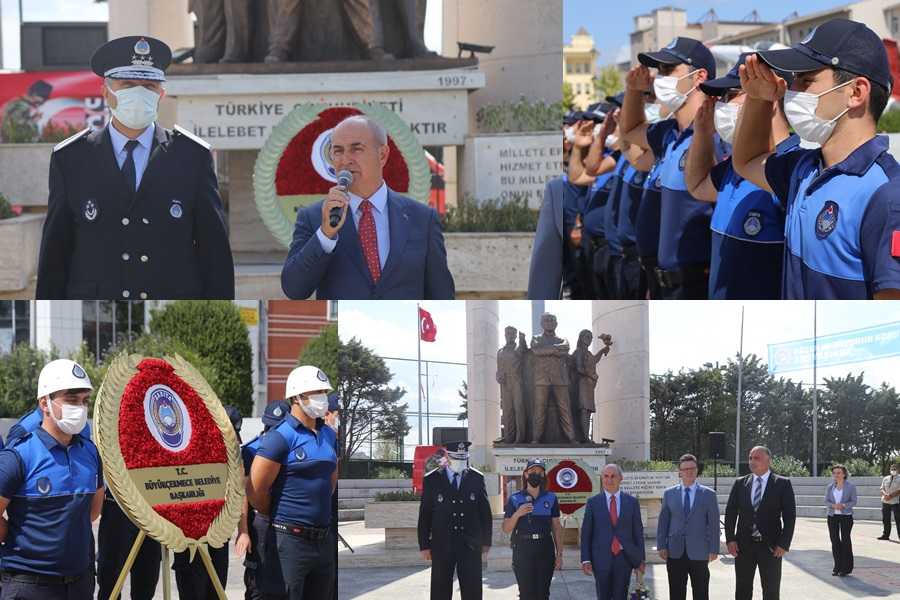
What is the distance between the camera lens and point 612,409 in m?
4.43

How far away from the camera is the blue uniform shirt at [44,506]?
427cm

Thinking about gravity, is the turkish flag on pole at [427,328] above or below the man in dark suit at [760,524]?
above

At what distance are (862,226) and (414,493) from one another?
1.88 m

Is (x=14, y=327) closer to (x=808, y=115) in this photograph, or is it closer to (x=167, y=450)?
(x=167, y=450)

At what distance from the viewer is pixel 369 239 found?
16.3 ft

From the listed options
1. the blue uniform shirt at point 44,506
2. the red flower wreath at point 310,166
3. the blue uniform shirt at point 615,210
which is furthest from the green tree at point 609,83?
the blue uniform shirt at point 44,506

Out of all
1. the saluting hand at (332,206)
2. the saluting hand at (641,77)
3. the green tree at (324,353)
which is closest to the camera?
the saluting hand at (332,206)

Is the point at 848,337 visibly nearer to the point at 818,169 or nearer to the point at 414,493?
the point at 818,169

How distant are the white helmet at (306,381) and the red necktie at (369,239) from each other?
0.53 meters

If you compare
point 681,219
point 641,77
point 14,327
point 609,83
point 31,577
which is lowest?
point 31,577

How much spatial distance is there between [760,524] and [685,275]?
1.51 m

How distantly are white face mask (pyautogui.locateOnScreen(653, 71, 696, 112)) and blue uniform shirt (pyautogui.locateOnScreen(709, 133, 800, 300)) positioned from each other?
646 millimetres

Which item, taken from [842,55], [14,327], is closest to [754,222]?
[842,55]

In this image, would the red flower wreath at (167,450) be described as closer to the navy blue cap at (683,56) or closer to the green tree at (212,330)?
the green tree at (212,330)
